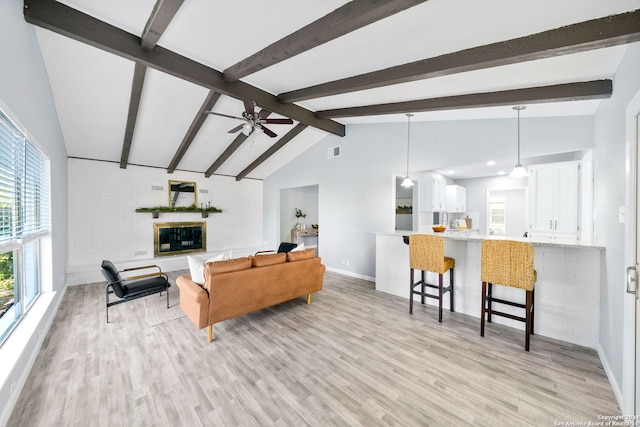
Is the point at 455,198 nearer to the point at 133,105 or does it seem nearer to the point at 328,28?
the point at 328,28

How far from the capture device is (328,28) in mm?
2027

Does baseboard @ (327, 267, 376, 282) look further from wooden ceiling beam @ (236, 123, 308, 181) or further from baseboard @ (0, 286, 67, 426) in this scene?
baseboard @ (0, 286, 67, 426)

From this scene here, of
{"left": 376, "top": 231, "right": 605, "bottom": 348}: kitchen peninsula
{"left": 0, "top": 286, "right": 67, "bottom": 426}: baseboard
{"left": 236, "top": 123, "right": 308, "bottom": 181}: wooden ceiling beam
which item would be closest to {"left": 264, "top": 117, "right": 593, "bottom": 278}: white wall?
{"left": 236, "top": 123, "right": 308, "bottom": 181}: wooden ceiling beam

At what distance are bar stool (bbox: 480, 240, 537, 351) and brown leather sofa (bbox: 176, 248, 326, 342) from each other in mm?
2319

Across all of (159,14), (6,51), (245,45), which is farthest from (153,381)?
(245,45)

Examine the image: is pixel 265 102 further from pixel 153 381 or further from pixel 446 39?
pixel 153 381

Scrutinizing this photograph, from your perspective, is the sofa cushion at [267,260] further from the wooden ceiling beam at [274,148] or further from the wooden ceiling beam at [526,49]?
the wooden ceiling beam at [274,148]

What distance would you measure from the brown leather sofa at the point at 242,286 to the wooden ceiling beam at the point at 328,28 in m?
2.36

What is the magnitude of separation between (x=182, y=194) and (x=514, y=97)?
7.25 meters

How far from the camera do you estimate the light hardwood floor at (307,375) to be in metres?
1.80

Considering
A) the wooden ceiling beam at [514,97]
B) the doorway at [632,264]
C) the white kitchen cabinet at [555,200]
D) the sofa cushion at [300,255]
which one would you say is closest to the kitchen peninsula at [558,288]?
the white kitchen cabinet at [555,200]

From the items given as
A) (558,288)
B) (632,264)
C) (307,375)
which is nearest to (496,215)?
(558,288)

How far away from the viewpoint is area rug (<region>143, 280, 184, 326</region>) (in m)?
3.38


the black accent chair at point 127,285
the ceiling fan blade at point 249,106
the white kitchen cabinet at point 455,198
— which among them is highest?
the ceiling fan blade at point 249,106
